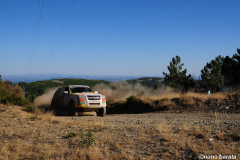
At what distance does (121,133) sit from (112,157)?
2425 millimetres

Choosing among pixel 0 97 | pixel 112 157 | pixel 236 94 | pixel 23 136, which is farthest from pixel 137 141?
pixel 236 94

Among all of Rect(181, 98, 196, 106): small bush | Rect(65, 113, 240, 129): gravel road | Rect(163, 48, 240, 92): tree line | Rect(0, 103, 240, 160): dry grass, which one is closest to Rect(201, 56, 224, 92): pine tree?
Rect(163, 48, 240, 92): tree line

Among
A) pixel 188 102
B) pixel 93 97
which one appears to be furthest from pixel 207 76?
pixel 93 97

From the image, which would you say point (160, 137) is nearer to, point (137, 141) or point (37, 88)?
point (137, 141)

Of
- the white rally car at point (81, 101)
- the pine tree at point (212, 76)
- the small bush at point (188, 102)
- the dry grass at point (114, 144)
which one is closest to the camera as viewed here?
the dry grass at point (114, 144)

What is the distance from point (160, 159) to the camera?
15.8ft

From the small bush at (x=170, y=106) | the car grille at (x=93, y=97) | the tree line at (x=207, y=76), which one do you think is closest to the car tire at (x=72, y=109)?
the car grille at (x=93, y=97)

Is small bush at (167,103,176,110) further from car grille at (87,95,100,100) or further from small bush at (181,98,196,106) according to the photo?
car grille at (87,95,100,100)

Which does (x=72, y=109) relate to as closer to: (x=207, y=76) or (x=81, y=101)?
(x=81, y=101)

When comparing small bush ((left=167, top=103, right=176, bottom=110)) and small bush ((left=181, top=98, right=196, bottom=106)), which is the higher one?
small bush ((left=181, top=98, right=196, bottom=106))

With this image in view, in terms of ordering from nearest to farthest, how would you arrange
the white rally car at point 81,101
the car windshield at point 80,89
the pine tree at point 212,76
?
the white rally car at point 81,101, the car windshield at point 80,89, the pine tree at point 212,76

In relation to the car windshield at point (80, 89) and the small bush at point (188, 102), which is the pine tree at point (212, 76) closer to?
the small bush at point (188, 102)

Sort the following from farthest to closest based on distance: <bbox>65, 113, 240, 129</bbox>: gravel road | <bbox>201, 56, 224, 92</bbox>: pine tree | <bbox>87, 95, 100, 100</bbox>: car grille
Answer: <bbox>201, 56, 224, 92</bbox>: pine tree → <bbox>87, 95, 100, 100</bbox>: car grille → <bbox>65, 113, 240, 129</bbox>: gravel road

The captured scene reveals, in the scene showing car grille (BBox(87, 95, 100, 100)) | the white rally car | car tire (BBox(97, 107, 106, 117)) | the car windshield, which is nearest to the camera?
the white rally car
